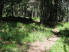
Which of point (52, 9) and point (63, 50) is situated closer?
point (63, 50)

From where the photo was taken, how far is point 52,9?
16875 millimetres

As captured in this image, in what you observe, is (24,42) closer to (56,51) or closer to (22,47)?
(22,47)

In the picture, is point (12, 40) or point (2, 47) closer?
point (2, 47)

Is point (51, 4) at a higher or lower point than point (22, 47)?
higher

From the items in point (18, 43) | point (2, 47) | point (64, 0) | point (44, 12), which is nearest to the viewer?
point (2, 47)

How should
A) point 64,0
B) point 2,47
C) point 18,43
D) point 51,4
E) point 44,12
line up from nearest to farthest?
1. point 2,47
2. point 18,43
3. point 44,12
4. point 51,4
5. point 64,0

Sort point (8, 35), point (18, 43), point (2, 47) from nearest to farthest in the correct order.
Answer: point (2, 47), point (18, 43), point (8, 35)

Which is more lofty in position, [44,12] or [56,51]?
[44,12]

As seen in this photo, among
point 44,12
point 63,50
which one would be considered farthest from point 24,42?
point 44,12

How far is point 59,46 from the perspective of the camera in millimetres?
8312

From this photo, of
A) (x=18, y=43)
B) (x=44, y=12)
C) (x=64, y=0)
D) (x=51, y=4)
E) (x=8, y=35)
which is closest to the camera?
(x=18, y=43)

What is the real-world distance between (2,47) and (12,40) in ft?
4.11

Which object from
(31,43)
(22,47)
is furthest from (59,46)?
(22,47)

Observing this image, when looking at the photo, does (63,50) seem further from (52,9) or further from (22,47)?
(52,9)
